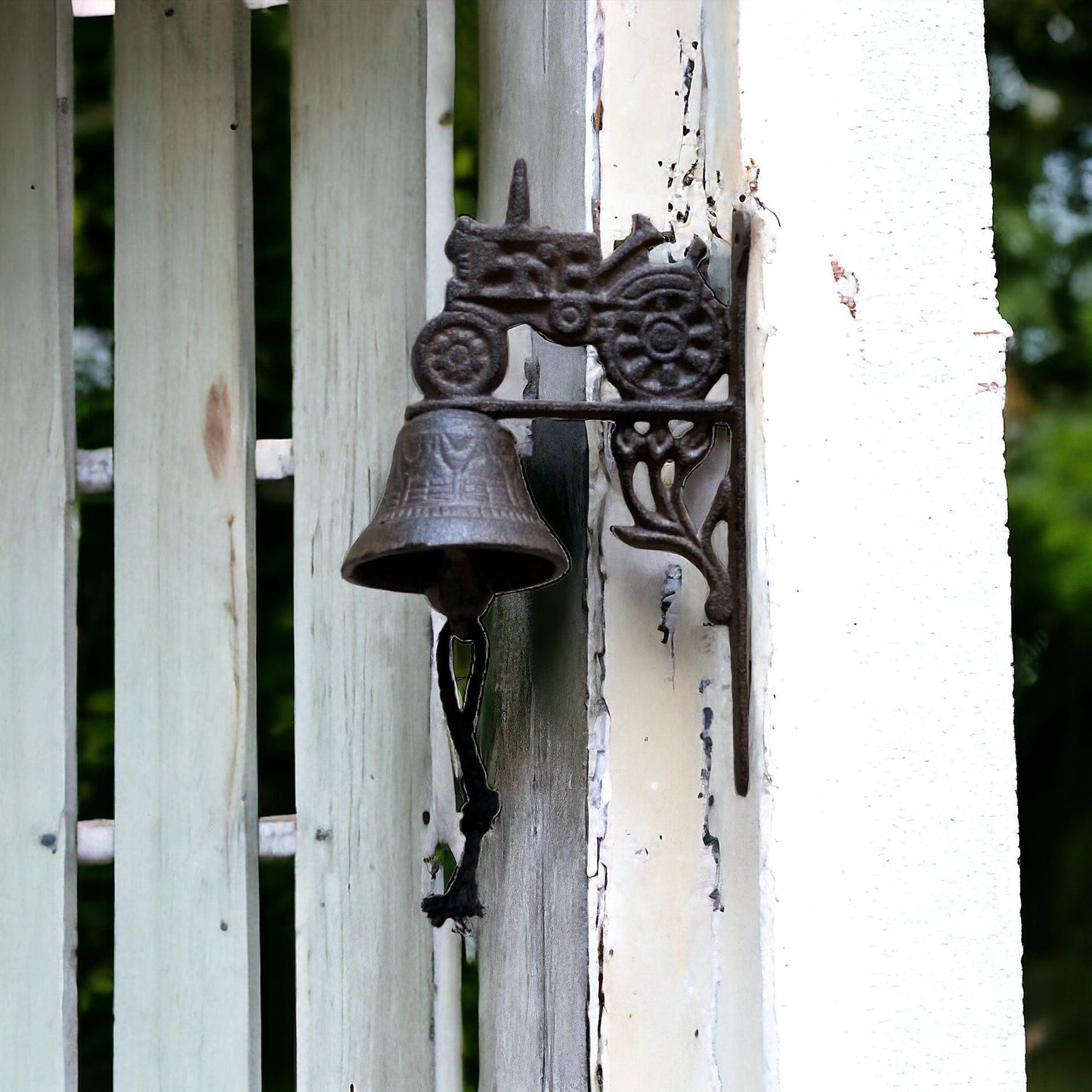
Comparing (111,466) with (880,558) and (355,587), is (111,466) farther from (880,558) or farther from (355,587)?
(880,558)

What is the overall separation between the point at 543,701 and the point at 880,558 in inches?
12.6

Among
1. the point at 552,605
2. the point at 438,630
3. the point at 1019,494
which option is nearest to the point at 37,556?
the point at 438,630

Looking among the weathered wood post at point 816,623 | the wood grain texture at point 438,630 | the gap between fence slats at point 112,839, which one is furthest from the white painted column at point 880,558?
the gap between fence slats at point 112,839

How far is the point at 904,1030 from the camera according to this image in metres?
0.80

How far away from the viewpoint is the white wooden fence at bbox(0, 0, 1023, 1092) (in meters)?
0.82

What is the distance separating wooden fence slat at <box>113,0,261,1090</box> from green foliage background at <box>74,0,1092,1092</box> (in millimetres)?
150

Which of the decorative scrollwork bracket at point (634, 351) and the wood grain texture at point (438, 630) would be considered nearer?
the decorative scrollwork bracket at point (634, 351)

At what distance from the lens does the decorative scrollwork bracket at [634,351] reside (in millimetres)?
859

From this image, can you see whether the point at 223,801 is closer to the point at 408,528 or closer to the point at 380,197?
the point at 408,528

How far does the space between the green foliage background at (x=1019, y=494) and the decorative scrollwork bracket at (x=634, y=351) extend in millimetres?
497

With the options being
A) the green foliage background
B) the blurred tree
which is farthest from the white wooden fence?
the blurred tree

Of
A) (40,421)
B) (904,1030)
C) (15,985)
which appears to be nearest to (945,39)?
(904,1030)

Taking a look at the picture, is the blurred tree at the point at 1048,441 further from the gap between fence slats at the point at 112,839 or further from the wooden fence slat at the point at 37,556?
the wooden fence slat at the point at 37,556

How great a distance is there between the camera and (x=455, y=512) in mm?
833
